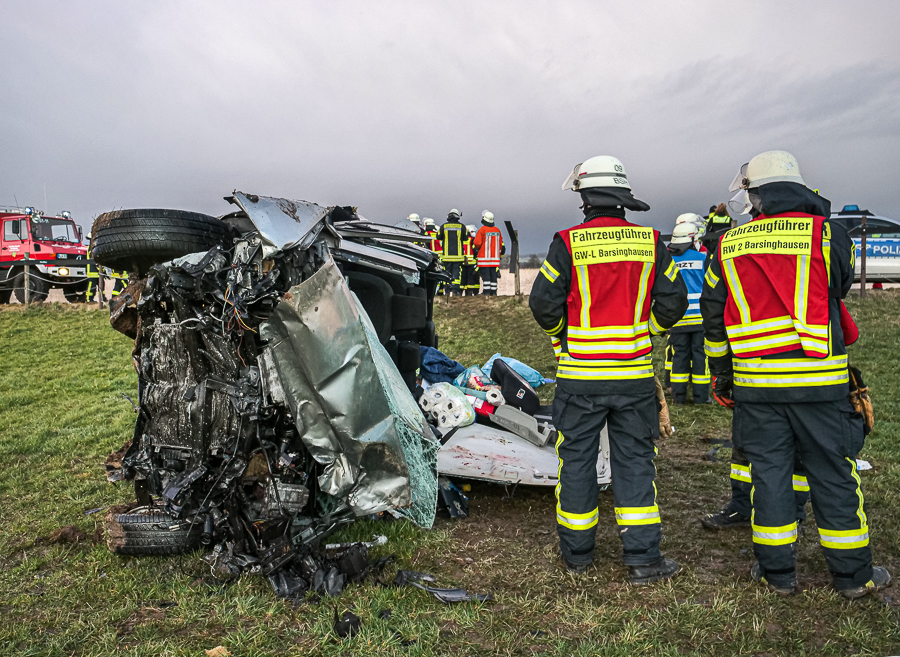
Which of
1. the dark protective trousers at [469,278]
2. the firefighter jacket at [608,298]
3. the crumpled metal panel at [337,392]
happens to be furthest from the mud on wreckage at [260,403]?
the dark protective trousers at [469,278]

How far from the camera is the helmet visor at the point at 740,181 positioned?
3.03 meters

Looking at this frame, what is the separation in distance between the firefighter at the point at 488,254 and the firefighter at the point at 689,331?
715 cm

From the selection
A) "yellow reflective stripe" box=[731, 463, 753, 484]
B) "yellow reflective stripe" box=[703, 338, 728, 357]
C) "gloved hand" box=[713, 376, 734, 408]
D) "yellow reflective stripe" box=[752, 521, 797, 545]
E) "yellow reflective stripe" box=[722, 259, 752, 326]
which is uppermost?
"yellow reflective stripe" box=[722, 259, 752, 326]

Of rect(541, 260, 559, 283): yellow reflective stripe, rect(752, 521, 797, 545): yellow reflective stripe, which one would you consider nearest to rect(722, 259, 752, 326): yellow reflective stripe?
rect(541, 260, 559, 283): yellow reflective stripe

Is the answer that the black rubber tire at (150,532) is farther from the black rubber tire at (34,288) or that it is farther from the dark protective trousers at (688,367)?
the black rubber tire at (34,288)

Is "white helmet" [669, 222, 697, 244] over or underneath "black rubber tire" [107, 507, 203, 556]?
over

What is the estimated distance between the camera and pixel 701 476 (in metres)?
4.45

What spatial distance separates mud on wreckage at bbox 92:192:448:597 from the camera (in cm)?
293

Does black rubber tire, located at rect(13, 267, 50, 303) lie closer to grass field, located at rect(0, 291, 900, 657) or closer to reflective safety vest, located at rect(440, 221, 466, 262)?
reflective safety vest, located at rect(440, 221, 466, 262)

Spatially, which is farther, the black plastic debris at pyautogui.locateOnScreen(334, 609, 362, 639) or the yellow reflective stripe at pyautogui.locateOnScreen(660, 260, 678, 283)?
the yellow reflective stripe at pyautogui.locateOnScreen(660, 260, 678, 283)

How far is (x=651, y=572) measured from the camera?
Answer: 291 centimetres

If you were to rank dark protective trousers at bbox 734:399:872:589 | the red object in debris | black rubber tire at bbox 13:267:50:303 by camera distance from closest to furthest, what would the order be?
dark protective trousers at bbox 734:399:872:589 → the red object in debris → black rubber tire at bbox 13:267:50:303

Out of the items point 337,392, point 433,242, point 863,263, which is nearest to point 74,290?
point 433,242

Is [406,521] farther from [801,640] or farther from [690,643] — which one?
[801,640]
